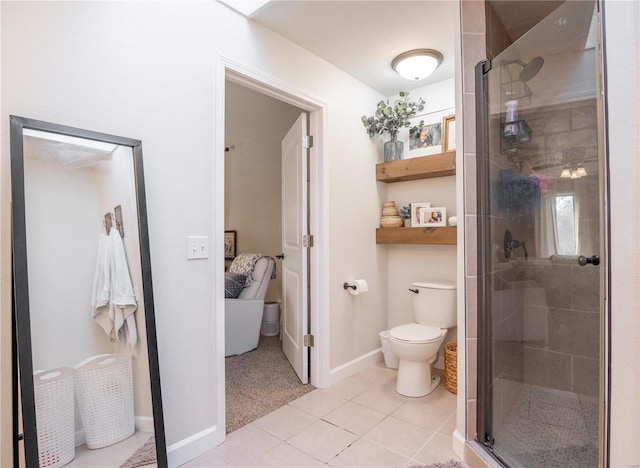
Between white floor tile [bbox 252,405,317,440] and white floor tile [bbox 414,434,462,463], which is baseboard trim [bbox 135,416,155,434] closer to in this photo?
white floor tile [bbox 252,405,317,440]

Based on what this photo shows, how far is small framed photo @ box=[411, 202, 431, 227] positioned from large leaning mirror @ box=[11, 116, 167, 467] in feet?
6.87

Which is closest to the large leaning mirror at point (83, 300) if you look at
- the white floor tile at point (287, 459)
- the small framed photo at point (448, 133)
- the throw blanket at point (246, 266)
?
the white floor tile at point (287, 459)

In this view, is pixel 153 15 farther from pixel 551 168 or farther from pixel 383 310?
pixel 383 310

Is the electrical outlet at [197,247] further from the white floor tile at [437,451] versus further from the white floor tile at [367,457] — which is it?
the white floor tile at [437,451]

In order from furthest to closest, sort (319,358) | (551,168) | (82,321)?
(319,358) → (551,168) → (82,321)

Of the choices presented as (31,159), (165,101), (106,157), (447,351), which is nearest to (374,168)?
(447,351)

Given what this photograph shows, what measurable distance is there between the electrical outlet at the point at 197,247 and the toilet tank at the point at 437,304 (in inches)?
66.2

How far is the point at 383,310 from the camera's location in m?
3.15

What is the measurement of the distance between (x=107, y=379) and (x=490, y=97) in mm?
2112

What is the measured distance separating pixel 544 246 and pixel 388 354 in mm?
1725

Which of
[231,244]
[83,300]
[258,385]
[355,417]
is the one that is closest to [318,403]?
[355,417]

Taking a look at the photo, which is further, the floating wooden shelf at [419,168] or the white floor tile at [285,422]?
the floating wooden shelf at [419,168]

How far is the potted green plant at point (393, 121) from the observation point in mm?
2809

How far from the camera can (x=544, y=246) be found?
154 cm
